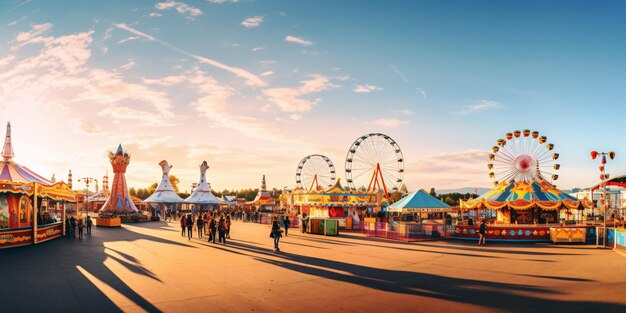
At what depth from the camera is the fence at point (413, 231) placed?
24.0m

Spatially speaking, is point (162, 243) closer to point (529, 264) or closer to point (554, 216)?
point (529, 264)

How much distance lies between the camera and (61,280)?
1155cm

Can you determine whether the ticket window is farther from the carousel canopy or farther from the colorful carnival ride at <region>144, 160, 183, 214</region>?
the colorful carnival ride at <region>144, 160, 183, 214</region>

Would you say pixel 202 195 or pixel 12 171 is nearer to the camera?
pixel 12 171

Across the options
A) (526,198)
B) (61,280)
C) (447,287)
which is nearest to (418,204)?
(526,198)

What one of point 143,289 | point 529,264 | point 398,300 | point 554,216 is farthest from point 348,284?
point 554,216

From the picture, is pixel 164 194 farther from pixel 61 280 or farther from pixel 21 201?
pixel 61 280

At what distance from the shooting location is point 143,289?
34.0ft

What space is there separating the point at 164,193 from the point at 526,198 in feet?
161

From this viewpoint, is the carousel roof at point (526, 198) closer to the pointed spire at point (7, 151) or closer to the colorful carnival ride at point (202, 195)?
the pointed spire at point (7, 151)

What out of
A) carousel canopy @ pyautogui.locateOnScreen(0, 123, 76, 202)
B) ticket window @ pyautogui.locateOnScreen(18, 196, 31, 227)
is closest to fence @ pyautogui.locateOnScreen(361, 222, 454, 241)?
carousel canopy @ pyautogui.locateOnScreen(0, 123, 76, 202)

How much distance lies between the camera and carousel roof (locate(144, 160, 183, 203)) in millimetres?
59744

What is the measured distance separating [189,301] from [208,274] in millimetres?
3281

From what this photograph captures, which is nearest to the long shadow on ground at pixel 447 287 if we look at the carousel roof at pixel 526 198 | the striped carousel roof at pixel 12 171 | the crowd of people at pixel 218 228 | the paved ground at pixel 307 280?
the paved ground at pixel 307 280
